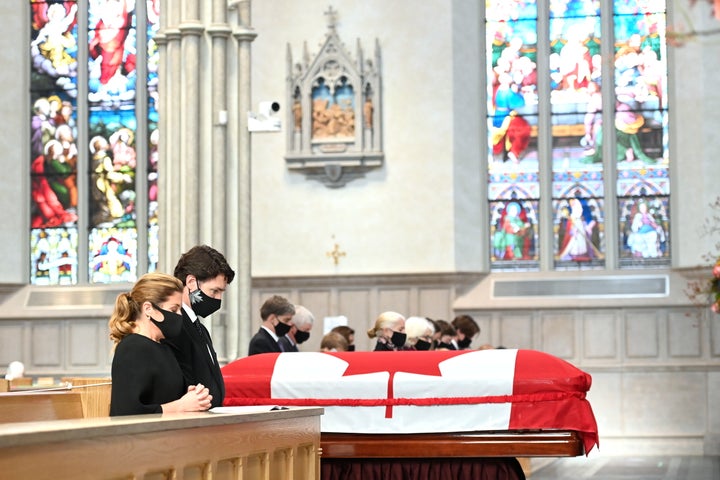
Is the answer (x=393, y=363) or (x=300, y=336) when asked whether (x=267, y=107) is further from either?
(x=393, y=363)

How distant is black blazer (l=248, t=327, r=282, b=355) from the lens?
7.64 metres

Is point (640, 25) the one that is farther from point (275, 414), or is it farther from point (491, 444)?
point (275, 414)

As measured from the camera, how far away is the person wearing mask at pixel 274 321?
25.5 ft

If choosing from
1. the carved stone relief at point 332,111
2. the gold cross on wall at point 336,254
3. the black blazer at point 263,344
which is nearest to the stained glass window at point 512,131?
the carved stone relief at point 332,111

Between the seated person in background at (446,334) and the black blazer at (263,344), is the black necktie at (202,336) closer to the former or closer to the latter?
the black blazer at (263,344)

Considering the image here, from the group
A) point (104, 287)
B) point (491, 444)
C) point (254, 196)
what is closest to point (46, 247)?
point (104, 287)

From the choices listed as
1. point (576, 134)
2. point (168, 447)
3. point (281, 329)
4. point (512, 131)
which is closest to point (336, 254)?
point (512, 131)

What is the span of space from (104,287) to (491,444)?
36.2 ft

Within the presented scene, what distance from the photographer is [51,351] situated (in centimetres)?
1580

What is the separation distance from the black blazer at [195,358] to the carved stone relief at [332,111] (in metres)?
10.1

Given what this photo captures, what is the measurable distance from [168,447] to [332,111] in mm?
11915

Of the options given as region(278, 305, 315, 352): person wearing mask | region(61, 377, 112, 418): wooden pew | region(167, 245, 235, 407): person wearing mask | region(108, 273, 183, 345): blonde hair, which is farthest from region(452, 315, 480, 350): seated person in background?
region(108, 273, 183, 345): blonde hair

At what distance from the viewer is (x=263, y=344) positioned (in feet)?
25.2

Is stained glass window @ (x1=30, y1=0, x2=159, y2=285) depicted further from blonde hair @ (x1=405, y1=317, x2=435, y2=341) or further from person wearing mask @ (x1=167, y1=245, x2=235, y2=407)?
person wearing mask @ (x1=167, y1=245, x2=235, y2=407)
